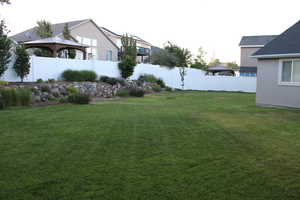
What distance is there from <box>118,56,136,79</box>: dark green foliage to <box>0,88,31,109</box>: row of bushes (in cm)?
1056

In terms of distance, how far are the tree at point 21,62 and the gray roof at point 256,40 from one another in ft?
101

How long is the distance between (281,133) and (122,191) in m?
5.16

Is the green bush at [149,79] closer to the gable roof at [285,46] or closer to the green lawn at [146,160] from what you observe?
the gable roof at [285,46]

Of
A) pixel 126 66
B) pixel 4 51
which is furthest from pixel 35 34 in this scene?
pixel 4 51

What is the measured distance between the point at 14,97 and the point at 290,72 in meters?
12.3

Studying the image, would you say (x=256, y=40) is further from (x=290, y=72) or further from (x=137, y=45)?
(x=290, y=72)

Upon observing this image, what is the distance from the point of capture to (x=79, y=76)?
57.0 feet

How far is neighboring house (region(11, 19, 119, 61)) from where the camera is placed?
31.8m

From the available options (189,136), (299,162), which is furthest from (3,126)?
(299,162)

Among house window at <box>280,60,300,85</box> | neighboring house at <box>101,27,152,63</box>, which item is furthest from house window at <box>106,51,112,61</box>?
house window at <box>280,60,300,85</box>

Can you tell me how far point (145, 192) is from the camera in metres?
3.41

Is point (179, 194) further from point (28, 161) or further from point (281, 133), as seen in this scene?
point (281, 133)

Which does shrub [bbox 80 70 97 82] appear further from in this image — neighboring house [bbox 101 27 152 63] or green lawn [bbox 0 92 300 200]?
neighboring house [bbox 101 27 152 63]

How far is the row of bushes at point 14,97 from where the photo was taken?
35.0 feet
